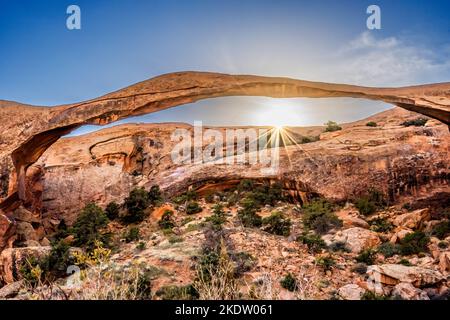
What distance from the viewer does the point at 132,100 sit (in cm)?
953

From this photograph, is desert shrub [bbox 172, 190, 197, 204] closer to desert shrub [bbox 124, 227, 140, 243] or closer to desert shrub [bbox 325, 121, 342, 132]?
desert shrub [bbox 124, 227, 140, 243]

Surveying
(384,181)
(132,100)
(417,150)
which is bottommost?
(384,181)

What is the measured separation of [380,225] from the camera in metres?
14.0

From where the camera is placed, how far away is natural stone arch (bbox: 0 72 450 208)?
9.38 meters

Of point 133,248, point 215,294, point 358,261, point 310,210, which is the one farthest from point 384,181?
point 215,294

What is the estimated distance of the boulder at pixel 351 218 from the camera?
13.9m

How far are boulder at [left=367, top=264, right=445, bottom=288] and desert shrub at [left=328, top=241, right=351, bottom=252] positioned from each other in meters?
2.38

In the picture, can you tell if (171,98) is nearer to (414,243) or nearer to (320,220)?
(320,220)

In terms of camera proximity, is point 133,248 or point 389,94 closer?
point 389,94

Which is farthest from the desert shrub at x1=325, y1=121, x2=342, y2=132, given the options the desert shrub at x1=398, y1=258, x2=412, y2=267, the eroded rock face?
the desert shrub at x1=398, y1=258, x2=412, y2=267

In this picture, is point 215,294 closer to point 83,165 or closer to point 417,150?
point 417,150
